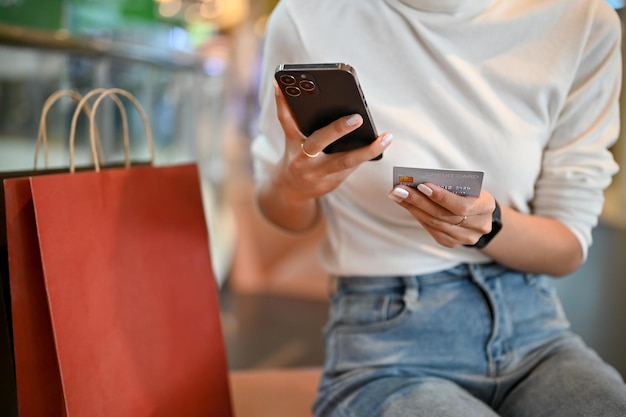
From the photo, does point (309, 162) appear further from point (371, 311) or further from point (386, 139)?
point (371, 311)

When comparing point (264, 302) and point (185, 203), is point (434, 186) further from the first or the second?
point (264, 302)

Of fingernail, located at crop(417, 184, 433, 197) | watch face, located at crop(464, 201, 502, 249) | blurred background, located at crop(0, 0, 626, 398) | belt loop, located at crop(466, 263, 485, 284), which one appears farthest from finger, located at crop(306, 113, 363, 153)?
blurred background, located at crop(0, 0, 626, 398)

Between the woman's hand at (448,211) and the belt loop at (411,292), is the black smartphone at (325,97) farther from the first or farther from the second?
the belt loop at (411,292)

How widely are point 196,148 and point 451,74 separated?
2555 mm

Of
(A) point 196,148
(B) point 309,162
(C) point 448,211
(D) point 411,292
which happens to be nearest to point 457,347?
(D) point 411,292

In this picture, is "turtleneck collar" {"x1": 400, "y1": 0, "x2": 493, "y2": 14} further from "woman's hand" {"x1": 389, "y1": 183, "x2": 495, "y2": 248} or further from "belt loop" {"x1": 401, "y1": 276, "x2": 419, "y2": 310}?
"belt loop" {"x1": 401, "y1": 276, "x2": 419, "y2": 310}

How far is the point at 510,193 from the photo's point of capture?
3.12 feet

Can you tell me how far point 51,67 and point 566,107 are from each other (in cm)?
138

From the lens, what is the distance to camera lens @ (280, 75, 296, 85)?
0.72 meters

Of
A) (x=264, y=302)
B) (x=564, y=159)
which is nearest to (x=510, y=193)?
(x=564, y=159)

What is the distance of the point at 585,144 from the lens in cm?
96

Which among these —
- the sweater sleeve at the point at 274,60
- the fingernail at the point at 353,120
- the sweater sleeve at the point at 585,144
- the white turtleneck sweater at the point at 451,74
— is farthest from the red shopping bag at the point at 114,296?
the sweater sleeve at the point at 585,144

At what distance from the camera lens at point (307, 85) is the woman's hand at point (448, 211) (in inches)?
6.2

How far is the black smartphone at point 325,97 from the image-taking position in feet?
2.31
